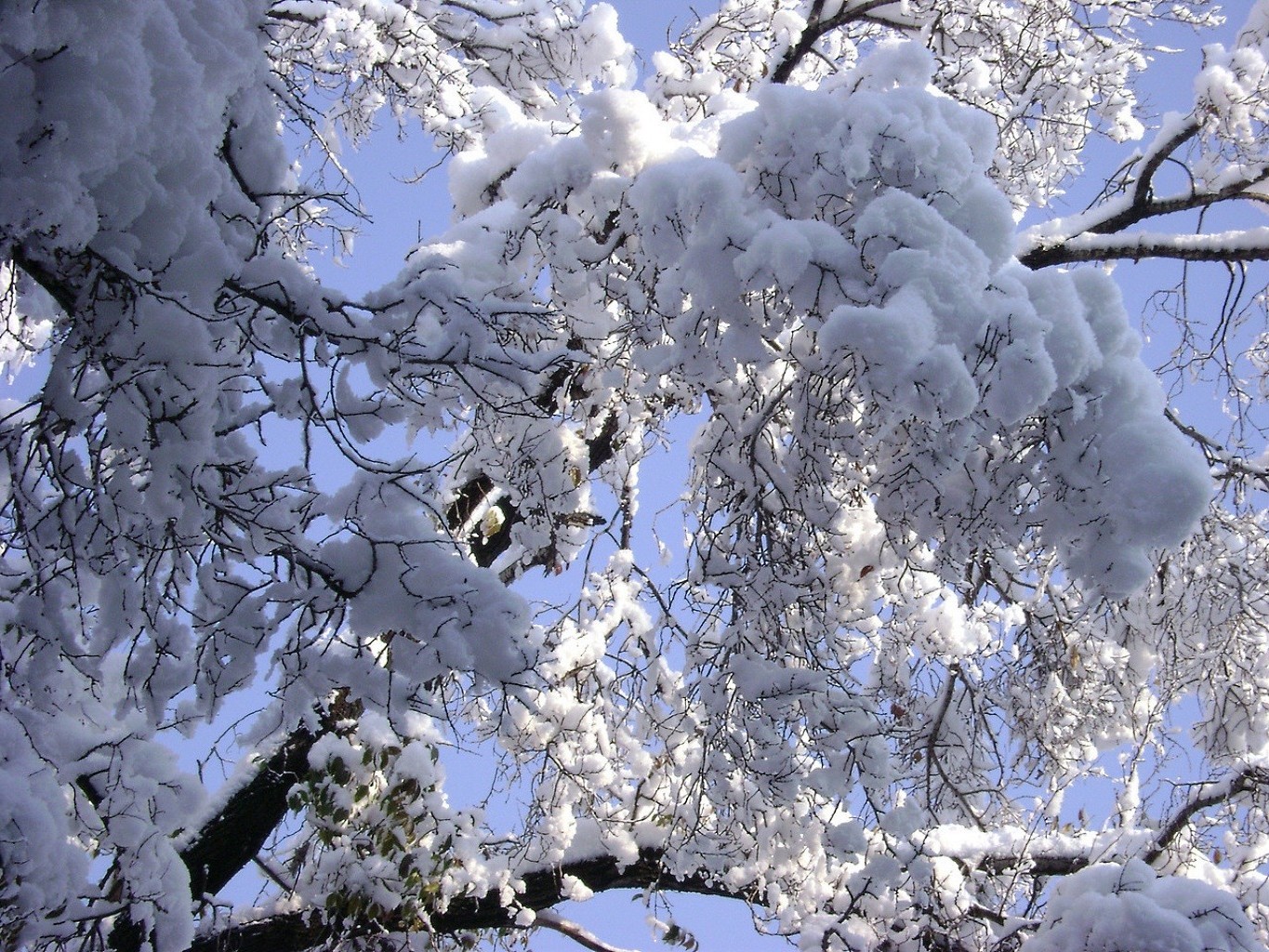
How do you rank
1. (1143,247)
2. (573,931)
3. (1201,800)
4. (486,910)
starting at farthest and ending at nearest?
(573,931), (486,910), (1201,800), (1143,247)

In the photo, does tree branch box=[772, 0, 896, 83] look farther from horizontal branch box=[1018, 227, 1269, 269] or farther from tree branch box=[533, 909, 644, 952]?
tree branch box=[533, 909, 644, 952]

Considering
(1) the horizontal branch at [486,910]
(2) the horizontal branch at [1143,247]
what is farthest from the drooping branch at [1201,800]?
(2) the horizontal branch at [1143,247]

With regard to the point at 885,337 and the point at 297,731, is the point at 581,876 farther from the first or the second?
the point at 885,337

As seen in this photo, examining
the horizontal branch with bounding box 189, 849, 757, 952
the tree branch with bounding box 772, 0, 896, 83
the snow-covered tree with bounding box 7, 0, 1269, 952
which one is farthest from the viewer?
the tree branch with bounding box 772, 0, 896, 83

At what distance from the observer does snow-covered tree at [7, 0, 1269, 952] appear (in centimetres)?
237

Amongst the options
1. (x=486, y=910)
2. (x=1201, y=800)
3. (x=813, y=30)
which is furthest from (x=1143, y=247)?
(x=486, y=910)

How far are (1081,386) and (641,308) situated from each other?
160cm

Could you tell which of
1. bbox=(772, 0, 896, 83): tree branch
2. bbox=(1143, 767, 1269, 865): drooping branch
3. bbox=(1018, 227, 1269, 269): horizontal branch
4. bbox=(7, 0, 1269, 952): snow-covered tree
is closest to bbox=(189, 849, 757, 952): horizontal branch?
bbox=(7, 0, 1269, 952): snow-covered tree

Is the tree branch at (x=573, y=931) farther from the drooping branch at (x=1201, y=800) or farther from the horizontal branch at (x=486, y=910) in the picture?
the drooping branch at (x=1201, y=800)

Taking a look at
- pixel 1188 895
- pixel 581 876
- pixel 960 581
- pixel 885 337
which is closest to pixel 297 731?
pixel 581 876

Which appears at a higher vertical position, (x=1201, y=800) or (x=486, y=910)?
(x=1201, y=800)

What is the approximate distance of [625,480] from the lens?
5.43 m

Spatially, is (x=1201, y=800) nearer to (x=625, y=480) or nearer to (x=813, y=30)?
(x=625, y=480)

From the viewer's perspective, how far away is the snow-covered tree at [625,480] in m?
2.37
